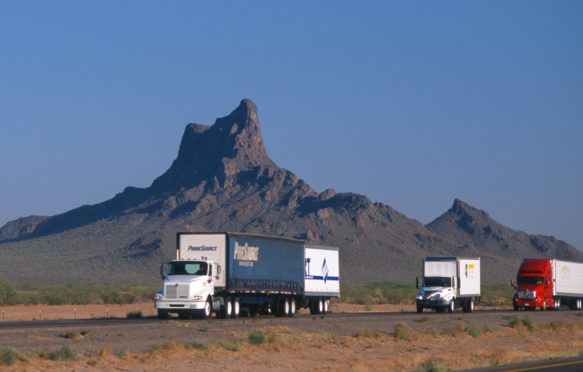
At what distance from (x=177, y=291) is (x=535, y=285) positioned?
33.1 metres

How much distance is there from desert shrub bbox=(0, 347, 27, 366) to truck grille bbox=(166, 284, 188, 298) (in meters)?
17.3

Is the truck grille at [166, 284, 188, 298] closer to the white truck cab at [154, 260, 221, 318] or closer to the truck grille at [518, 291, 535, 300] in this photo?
the white truck cab at [154, 260, 221, 318]

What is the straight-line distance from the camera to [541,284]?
67.4 metres

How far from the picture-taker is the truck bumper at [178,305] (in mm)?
43719

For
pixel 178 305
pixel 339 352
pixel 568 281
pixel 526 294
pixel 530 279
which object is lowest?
pixel 339 352

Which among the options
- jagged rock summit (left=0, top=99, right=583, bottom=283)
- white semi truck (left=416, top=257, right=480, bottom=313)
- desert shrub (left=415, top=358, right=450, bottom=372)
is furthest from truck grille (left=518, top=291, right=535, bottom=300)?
jagged rock summit (left=0, top=99, right=583, bottom=283)

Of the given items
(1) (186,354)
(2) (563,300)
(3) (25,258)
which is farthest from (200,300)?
(3) (25,258)

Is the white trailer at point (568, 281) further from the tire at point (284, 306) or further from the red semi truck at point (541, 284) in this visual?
the tire at point (284, 306)

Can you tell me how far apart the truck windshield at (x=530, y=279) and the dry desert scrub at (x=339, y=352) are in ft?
76.2

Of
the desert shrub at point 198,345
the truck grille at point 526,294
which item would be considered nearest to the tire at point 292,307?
the desert shrub at point 198,345

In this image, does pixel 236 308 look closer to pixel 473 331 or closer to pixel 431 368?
pixel 473 331

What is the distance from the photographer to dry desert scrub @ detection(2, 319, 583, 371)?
27406 mm

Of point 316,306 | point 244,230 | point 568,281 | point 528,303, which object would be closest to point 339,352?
point 316,306

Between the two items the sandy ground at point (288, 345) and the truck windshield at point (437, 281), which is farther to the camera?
the truck windshield at point (437, 281)
